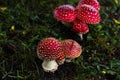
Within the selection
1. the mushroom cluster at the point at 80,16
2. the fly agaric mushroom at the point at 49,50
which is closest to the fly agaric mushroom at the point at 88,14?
the mushroom cluster at the point at 80,16

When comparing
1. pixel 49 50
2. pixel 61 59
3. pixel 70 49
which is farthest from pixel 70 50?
pixel 49 50

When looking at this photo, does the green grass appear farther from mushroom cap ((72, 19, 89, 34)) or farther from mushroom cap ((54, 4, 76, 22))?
mushroom cap ((54, 4, 76, 22))

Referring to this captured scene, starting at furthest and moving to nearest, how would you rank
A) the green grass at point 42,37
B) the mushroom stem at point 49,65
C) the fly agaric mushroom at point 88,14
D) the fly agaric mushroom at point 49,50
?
the fly agaric mushroom at point 88,14 → the green grass at point 42,37 → the mushroom stem at point 49,65 → the fly agaric mushroom at point 49,50

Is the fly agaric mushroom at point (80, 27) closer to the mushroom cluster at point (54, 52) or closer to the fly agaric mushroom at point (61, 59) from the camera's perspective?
the mushroom cluster at point (54, 52)

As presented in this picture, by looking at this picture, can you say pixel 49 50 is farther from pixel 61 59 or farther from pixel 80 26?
pixel 80 26

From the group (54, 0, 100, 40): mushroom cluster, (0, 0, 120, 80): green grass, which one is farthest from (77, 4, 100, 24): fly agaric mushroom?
(0, 0, 120, 80): green grass

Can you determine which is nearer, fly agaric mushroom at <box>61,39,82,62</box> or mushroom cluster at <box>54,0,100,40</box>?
fly agaric mushroom at <box>61,39,82,62</box>
